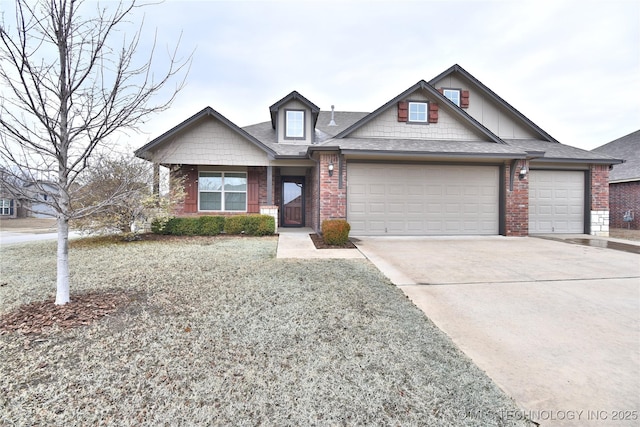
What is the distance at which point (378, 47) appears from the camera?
14.1m

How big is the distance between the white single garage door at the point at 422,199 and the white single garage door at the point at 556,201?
5.96 feet

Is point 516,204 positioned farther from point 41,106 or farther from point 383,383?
point 41,106

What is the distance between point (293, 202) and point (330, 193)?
4.32 m

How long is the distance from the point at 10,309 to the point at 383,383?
162 inches

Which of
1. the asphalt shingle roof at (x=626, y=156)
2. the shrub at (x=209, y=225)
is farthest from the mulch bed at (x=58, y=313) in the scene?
the asphalt shingle roof at (x=626, y=156)

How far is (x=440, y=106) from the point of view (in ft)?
34.8

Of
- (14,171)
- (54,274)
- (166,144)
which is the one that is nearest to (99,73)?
(14,171)

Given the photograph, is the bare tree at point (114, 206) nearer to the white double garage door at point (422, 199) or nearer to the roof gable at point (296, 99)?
the roof gable at point (296, 99)

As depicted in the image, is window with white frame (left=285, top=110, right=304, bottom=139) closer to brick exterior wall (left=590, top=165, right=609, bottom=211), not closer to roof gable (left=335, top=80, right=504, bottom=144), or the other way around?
roof gable (left=335, top=80, right=504, bottom=144)

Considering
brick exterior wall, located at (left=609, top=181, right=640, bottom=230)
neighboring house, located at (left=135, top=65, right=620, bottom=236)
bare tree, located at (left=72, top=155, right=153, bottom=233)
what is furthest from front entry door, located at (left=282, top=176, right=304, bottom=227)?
brick exterior wall, located at (left=609, top=181, right=640, bottom=230)

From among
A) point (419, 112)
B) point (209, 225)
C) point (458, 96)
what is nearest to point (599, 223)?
point (458, 96)

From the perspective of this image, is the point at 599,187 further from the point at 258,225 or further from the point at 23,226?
the point at 23,226

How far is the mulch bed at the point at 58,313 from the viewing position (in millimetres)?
2766

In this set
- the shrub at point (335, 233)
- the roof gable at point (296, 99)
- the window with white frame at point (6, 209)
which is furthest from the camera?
the window with white frame at point (6, 209)
